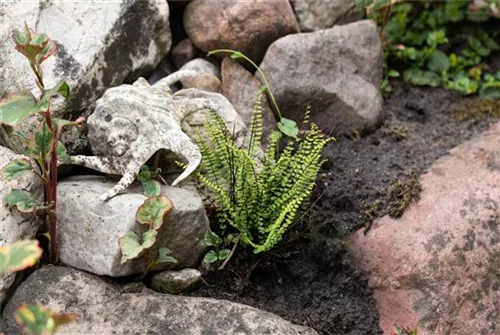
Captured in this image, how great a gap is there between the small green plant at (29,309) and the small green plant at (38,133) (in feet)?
2.06

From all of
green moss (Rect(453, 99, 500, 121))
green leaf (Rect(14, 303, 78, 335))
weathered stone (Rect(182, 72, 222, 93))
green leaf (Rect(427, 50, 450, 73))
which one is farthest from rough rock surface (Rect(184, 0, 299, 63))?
green leaf (Rect(14, 303, 78, 335))

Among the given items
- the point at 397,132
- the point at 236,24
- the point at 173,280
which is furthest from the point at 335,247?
the point at 236,24

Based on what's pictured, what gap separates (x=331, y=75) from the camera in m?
4.51

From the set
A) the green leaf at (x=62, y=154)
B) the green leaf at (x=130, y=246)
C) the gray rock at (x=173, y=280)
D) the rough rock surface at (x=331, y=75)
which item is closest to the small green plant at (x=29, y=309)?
the green leaf at (x=130, y=246)

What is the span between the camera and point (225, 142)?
12.1 ft

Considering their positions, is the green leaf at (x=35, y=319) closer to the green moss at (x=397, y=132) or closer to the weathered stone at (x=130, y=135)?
the weathered stone at (x=130, y=135)

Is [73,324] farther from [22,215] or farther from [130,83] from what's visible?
[130,83]

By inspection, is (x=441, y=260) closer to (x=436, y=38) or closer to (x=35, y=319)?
(x=436, y=38)

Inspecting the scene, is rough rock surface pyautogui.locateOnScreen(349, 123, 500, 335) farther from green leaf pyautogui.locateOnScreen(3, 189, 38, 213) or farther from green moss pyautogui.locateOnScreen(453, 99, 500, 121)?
green leaf pyautogui.locateOnScreen(3, 189, 38, 213)

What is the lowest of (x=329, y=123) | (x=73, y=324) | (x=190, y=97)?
(x=329, y=123)

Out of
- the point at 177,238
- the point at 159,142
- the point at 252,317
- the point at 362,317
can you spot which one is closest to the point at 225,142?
the point at 159,142

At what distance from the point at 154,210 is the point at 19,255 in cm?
96

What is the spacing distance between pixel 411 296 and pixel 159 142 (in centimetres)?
157

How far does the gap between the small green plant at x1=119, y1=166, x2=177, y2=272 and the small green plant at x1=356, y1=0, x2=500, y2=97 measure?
2.32 meters
